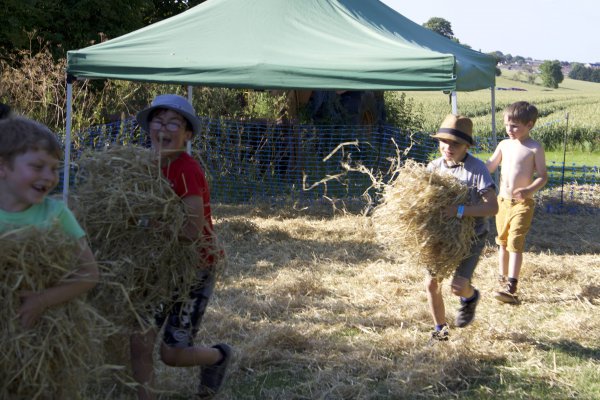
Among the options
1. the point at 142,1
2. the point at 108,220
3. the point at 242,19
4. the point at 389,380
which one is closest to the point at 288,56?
the point at 242,19

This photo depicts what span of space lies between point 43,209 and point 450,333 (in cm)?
325

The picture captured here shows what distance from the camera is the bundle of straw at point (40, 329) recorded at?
2.41 metres

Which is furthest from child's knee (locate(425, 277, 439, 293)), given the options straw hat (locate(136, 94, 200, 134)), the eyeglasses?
the eyeglasses

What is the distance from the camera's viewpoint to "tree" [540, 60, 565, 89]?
3115 inches

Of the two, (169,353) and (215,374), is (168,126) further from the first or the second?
(215,374)

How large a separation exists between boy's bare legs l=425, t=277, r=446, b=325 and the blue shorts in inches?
68.7

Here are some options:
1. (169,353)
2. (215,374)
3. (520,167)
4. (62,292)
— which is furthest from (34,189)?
(520,167)

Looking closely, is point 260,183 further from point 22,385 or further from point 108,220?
point 22,385

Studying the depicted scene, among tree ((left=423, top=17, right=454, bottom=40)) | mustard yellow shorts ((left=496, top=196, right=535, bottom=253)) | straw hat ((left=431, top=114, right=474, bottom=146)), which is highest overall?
tree ((left=423, top=17, right=454, bottom=40))

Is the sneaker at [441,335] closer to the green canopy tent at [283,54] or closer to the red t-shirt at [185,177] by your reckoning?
the red t-shirt at [185,177]

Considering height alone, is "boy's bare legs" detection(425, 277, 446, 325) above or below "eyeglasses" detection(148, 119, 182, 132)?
below

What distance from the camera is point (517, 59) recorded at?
450ft

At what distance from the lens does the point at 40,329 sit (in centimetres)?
247

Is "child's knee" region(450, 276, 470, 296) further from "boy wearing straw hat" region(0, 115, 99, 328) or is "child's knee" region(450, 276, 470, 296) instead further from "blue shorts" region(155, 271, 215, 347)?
"boy wearing straw hat" region(0, 115, 99, 328)
